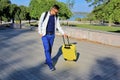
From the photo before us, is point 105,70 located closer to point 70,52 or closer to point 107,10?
point 70,52

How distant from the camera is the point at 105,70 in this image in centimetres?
742

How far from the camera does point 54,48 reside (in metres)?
10.9

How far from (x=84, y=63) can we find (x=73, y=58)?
38 cm

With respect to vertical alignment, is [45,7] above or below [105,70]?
above

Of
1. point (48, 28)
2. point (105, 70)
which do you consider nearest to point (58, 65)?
point (48, 28)

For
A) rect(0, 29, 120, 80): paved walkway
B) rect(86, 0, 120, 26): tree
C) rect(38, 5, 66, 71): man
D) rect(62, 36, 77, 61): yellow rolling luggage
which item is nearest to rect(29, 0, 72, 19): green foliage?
rect(86, 0, 120, 26): tree

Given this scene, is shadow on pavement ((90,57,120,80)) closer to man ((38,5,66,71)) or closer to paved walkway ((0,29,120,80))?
paved walkway ((0,29,120,80))

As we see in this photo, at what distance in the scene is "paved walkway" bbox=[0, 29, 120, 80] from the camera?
671 centimetres

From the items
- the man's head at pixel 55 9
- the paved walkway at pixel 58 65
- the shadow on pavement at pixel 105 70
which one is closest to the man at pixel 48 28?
the man's head at pixel 55 9

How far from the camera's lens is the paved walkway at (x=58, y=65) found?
22.0ft

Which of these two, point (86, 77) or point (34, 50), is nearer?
point (86, 77)

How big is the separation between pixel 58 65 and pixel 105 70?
141 cm

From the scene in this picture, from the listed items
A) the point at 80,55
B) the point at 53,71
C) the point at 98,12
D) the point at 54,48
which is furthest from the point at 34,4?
the point at 53,71

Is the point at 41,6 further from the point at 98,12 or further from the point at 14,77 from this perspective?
the point at 14,77
